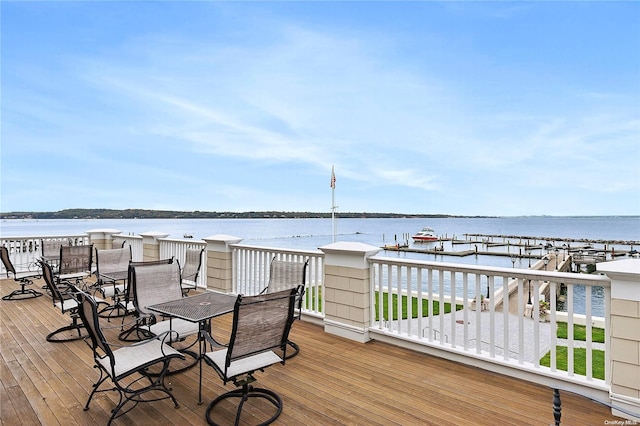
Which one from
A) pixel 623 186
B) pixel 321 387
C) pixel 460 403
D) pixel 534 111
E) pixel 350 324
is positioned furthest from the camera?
→ pixel 623 186

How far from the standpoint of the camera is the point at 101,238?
32.3 ft

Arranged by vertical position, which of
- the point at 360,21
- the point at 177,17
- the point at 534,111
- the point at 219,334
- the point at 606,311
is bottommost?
the point at 219,334

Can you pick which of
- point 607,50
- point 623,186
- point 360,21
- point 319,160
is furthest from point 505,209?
point 360,21

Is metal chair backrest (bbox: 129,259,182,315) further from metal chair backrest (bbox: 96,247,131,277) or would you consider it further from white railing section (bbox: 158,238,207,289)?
white railing section (bbox: 158,238,207,289)

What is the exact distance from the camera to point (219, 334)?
14.3ft

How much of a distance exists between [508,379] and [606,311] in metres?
0.99

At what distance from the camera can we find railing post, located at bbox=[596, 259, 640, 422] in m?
2.34

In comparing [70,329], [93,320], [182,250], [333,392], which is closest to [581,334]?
[333,392]

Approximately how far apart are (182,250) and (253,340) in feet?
18.6

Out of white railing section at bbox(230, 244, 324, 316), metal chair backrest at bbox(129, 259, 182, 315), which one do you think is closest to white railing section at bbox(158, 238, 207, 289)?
white railing section at bbox(230, 244, 324, 316)

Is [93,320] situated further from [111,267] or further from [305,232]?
[305,232]

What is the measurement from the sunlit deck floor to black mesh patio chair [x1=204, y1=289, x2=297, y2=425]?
0.20 m

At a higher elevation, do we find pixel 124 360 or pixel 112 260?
pixel 112 260

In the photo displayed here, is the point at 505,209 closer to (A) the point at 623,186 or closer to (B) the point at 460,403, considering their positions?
(A) the point at 623,186
